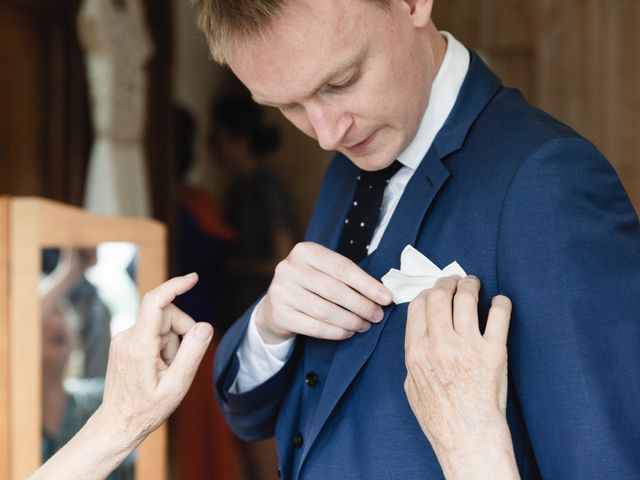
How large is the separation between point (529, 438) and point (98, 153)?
2542 millimetres

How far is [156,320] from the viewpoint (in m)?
1.18

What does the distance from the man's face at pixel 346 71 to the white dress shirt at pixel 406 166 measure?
3cm

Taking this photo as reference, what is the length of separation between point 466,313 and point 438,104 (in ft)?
1.32

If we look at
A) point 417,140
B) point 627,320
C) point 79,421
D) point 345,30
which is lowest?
point 79,421

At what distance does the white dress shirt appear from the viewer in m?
1.28

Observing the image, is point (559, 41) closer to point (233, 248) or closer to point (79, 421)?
point (233, 248)

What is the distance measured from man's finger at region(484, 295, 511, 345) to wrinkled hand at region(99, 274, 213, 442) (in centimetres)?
41

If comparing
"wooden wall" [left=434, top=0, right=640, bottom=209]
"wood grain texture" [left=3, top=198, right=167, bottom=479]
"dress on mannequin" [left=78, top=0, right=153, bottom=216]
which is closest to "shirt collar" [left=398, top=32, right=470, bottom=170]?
"wood grain texture" [left=3, top=198, right=167, bottom=479]

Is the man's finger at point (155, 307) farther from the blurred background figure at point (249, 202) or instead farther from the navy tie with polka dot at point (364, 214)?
the blurred background figure at point (249, 202)

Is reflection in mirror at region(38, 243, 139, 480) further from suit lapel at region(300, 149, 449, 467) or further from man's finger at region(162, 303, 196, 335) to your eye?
suit lapel at region(300, 149, 449, 467)

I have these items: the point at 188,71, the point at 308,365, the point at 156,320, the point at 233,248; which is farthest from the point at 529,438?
the point at 188,71

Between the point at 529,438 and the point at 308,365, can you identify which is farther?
the point at 308,365

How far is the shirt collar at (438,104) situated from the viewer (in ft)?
4.18

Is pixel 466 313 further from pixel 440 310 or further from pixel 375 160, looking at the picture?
pixel 375 160
